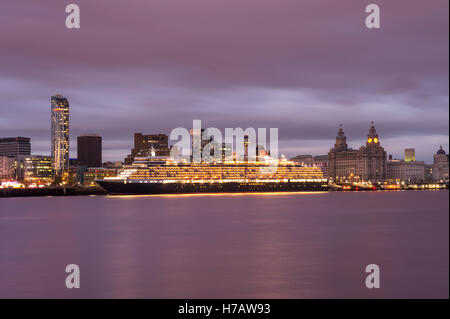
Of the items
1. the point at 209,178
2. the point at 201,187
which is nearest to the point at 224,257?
the point at 201,187

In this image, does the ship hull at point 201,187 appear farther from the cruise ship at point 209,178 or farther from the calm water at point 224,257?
the calm water at point 224,257

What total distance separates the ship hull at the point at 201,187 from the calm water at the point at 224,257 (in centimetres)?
7272

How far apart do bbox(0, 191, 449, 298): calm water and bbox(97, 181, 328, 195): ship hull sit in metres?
72.7

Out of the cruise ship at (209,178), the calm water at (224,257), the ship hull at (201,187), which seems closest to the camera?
the calm water at (224,257)

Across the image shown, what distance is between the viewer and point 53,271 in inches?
1125

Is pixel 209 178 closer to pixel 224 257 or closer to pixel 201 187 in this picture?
pixel 201 187

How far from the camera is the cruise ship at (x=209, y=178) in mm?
132750

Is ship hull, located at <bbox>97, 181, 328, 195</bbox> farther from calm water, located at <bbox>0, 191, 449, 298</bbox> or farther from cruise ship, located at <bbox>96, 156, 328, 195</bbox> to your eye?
calm water, located at <bbox>0, 191, 449, 298</bbox>

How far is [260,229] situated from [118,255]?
18756 millimetres

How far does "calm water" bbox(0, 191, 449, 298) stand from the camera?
79.0 feet

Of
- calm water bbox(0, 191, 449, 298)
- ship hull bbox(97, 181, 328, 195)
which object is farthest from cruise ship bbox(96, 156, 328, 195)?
calm water bbox(0, 191, 449, 298)

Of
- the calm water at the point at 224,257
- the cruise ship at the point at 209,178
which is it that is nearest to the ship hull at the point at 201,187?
the cruise ship at the point at 209,178
